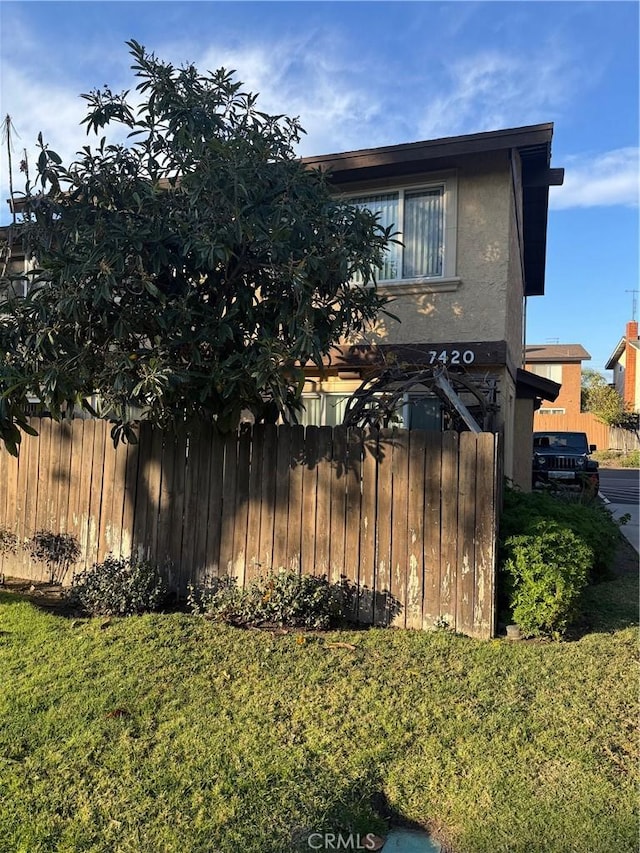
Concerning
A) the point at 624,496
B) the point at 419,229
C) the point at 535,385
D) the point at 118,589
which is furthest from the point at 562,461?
the point at 118,589

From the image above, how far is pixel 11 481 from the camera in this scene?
7289mm

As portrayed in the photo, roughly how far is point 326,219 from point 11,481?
15.9 feet

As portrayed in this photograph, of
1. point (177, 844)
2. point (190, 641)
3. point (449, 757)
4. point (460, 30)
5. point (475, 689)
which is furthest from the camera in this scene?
point (460, 30)

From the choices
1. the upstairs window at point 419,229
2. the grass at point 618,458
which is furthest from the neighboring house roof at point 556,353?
the upstairs window at point 419,229

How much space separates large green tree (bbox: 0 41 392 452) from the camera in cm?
500

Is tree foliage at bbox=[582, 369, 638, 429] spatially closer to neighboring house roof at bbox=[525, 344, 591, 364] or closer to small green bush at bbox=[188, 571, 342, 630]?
neighboring house roof at bbox=[525, 344, 591, 364]

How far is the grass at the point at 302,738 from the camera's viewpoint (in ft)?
9.01

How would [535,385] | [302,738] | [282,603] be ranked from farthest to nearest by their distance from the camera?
1. [535,385]
2. [282,603]
3. [302,738]

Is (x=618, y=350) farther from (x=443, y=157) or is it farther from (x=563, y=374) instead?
(x=443, y=157)

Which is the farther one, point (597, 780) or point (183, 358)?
point (183, 358)

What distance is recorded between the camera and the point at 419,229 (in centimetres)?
902

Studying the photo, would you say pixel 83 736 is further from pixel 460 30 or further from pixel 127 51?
pixel 460 30

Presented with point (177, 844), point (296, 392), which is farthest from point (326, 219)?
point (177, 844)

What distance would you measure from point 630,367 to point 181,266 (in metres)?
42.0
